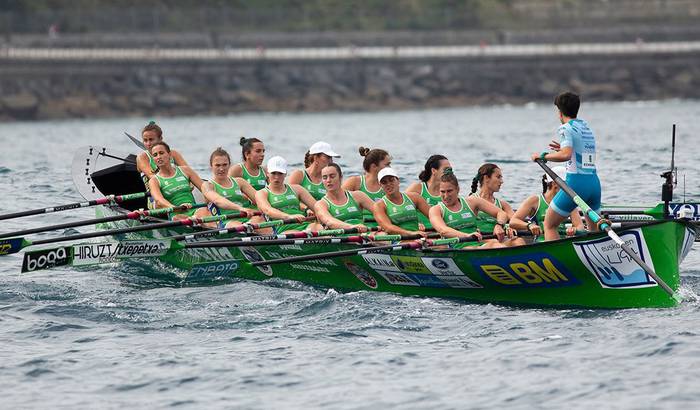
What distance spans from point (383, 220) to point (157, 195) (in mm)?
4011

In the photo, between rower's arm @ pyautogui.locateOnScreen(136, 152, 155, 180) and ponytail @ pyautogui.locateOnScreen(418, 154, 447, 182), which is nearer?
ponytail @ pyautogui.locateOnScreen(418, 154, 447, 182)

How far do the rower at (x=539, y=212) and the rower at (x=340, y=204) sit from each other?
2.09 m

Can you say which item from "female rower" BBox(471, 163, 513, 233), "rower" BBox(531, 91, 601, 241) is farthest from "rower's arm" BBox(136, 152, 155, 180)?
"rower" BBox(531, 91, 601, 241)

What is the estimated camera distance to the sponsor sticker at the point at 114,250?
16516 millimetres

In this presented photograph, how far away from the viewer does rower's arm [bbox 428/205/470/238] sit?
14633mm

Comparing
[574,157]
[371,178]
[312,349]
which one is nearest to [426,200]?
[371,178]

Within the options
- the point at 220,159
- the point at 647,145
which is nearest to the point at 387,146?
the point at 647,145

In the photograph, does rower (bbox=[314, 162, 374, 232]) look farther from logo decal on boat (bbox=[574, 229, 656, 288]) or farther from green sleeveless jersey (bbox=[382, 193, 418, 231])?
logo decal on boat (bbox=[574, 229, 656, 288])

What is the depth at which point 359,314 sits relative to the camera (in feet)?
→ 46.1

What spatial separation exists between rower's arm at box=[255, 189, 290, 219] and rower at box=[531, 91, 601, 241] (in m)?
4.05

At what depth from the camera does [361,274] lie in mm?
15266

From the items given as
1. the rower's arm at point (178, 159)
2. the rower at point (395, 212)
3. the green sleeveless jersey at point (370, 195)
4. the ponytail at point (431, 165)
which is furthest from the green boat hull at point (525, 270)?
the rower's arm at point (178, 159)

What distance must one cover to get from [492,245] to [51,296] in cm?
541

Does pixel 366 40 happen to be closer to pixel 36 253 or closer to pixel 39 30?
pixel 39 30
